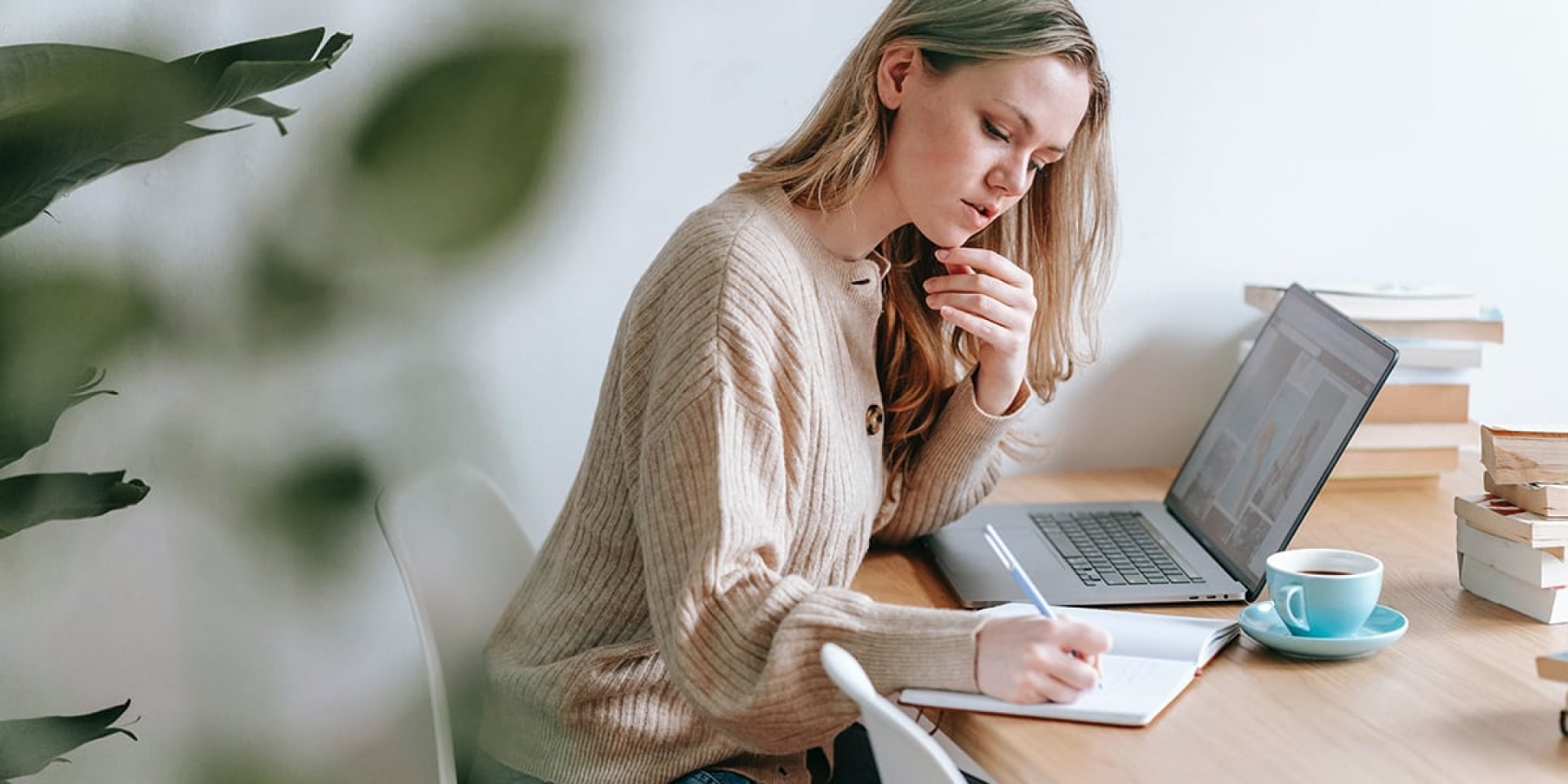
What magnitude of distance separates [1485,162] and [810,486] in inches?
45.1

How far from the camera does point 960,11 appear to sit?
1.24m

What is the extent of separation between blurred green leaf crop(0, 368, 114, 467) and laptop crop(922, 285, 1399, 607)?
3.87 feet

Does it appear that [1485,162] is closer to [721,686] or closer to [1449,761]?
[1449,761]

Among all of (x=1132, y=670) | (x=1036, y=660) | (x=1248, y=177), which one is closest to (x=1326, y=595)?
(x=1132, y=670)

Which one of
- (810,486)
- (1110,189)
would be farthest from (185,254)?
(1110,189)

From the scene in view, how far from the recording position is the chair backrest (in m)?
0.78

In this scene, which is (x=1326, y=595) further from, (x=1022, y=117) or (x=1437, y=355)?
(x=1437, y=355)

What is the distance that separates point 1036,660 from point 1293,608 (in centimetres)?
27

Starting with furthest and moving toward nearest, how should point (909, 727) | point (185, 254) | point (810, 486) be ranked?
point (810, 486) → point (909, 727) → point (185, 254)

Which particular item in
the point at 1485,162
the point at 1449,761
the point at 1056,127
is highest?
the point at 1056,127

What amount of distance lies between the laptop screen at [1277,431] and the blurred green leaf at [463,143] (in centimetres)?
120

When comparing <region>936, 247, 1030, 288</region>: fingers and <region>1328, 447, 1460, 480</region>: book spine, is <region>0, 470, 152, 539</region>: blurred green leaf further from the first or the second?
<region>1328, 447, 1460, 480</region>: book spine

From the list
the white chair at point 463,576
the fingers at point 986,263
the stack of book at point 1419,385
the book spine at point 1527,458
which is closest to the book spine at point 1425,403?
the stack of book at point 1419,385

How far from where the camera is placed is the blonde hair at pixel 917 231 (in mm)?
1239
